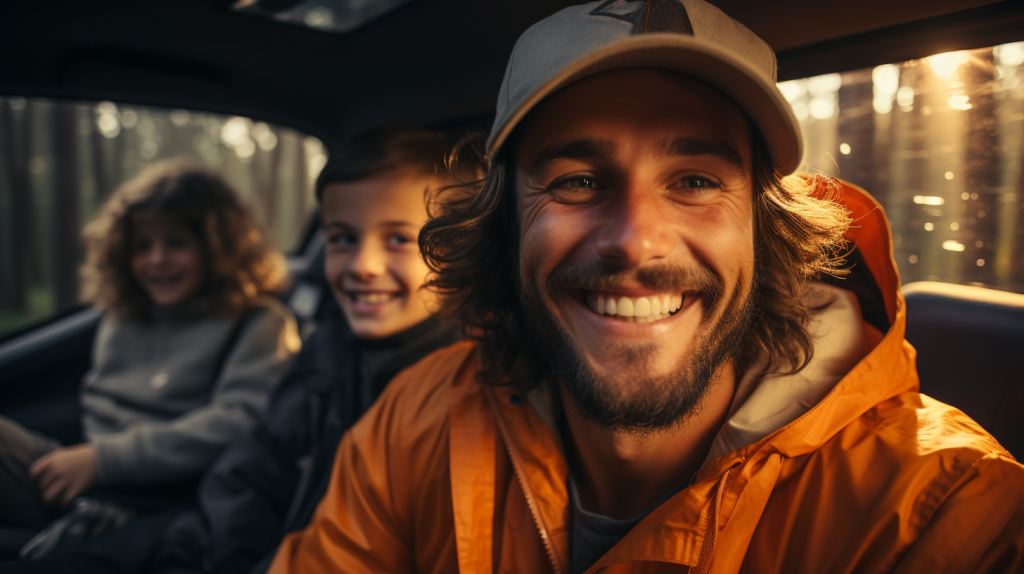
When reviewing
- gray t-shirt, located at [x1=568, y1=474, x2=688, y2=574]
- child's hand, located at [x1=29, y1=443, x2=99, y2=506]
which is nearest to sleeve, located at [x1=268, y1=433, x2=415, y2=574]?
gray t-shirt, located at [x1=568, y1=474, x2=688, y2=574]

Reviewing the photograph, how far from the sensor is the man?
1.01m

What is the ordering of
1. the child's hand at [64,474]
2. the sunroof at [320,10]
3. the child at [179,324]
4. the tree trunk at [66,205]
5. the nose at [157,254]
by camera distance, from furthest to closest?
1. the tree trunk at [66,205]
2. the nose at [157,254]
3. the child at [179,324]
4. the child's hand at [64,474]
5. the sunroof at [320,10]

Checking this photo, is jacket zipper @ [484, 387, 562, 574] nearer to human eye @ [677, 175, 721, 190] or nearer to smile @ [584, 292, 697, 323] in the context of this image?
smile @ [584, 292, 697, 323]

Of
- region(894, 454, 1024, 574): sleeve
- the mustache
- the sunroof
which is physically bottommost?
region(894, 454, 1024, 574): sleeve

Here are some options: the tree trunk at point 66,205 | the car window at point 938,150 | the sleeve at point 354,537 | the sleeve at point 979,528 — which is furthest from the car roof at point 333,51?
the tree trunk at point 66,205

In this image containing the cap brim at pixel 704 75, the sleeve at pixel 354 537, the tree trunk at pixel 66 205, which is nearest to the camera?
the cap brim at pixel 704 75

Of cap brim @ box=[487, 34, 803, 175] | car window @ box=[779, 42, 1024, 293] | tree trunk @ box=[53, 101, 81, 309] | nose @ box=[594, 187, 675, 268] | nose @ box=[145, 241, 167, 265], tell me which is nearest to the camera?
cap brim @ box=[487, 34, 803, 175]

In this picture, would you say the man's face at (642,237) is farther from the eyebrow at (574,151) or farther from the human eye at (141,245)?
the human eye at (141,245)

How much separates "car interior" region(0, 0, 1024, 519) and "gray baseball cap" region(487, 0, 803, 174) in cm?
39

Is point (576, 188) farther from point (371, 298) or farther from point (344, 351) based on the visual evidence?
point (344, 351)

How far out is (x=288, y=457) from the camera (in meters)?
2.19

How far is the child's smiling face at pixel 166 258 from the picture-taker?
2.78 m

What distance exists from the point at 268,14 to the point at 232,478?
→ 5.70 feet

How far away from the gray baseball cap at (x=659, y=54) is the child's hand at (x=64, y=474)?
7.50 ft
